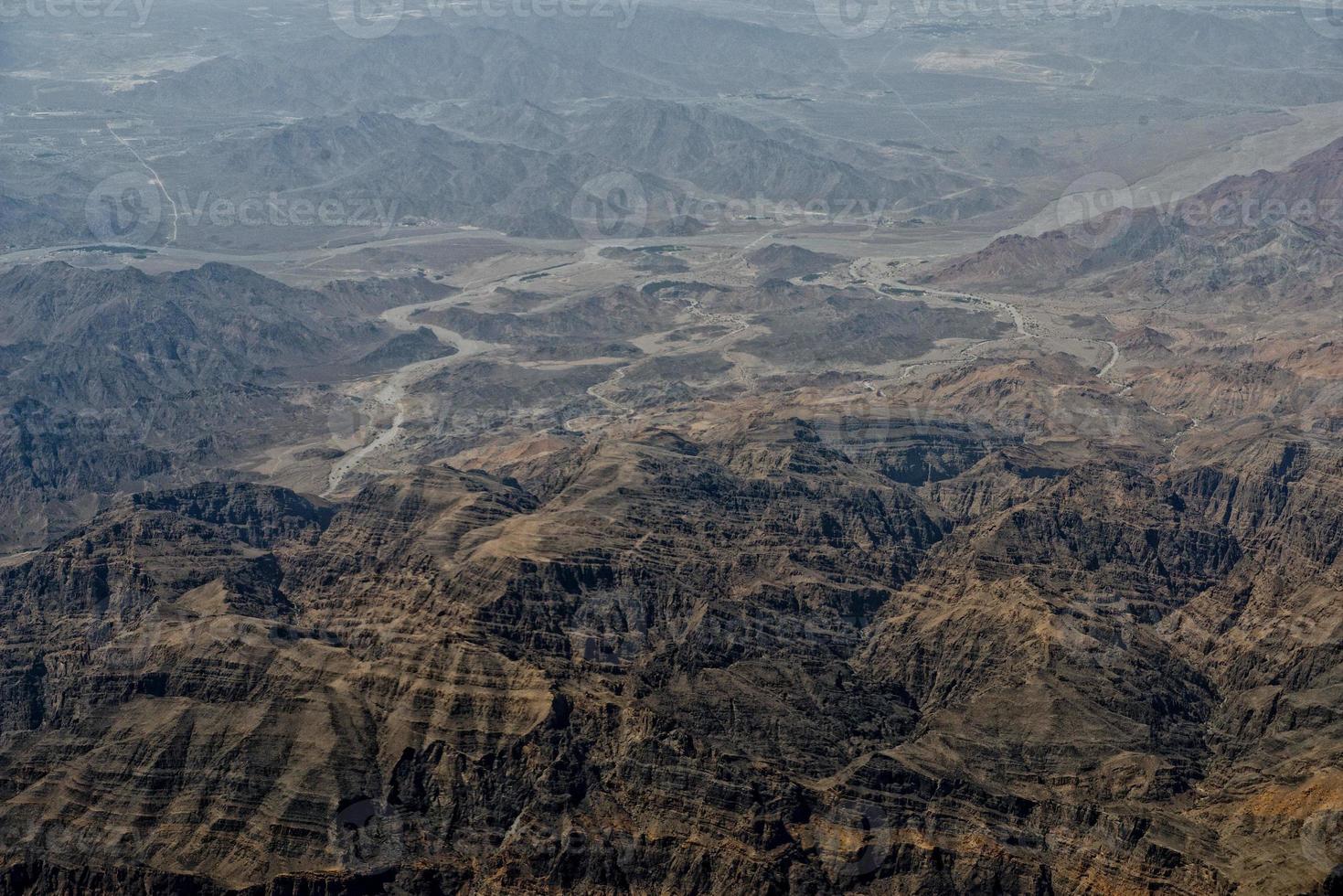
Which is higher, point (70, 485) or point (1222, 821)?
point (1222, 821)

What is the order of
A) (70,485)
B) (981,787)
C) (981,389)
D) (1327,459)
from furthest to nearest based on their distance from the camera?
(981,389)
(70,485)
(1327,459)
(981,787)

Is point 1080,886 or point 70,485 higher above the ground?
point 1080,886

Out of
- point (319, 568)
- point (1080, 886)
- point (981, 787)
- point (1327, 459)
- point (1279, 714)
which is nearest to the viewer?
point (1080, 886)

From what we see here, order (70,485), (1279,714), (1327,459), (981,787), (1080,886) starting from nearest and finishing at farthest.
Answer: (1080,886), (981,787), (1279,714), (1327,459), (70,485)

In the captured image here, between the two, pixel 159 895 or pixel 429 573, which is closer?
pixel 159 895

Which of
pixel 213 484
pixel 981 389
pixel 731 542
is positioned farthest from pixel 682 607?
pixel 981 389

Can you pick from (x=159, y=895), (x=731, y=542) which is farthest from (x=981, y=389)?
(x=159, y=895)

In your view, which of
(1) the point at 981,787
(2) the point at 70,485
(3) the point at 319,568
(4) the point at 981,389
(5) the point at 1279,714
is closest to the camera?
(1) the point at 981,787

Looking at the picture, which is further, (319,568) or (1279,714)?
(319,568)

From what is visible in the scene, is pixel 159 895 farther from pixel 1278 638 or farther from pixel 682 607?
pixel 1278 638

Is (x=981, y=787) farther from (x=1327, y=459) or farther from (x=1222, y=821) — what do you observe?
(x=1327, y=459)
